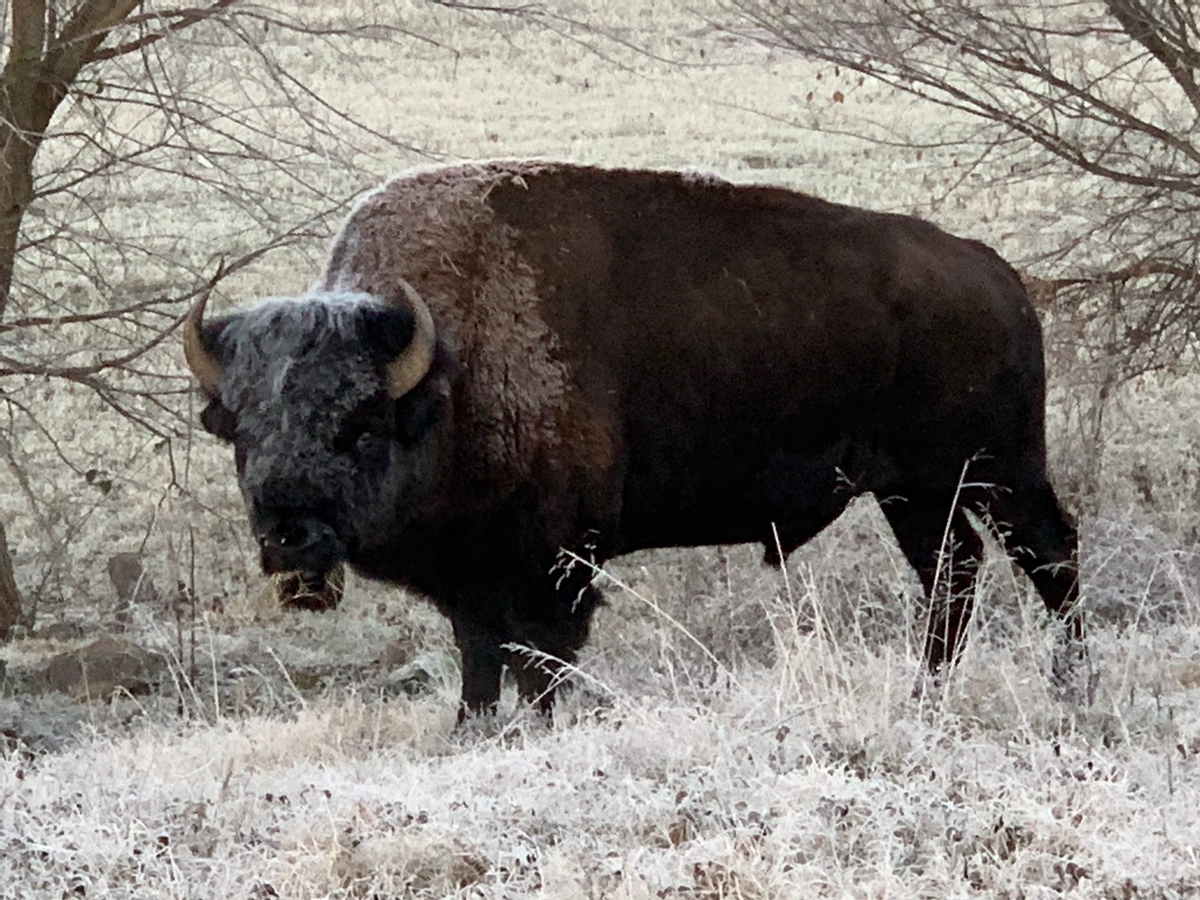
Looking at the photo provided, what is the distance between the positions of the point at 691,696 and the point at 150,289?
4607 millimetres

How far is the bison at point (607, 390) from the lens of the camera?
18.8 feet

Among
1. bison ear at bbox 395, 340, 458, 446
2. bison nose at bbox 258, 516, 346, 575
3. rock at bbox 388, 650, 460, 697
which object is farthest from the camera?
rock at bbox 388, 650, 460, 697

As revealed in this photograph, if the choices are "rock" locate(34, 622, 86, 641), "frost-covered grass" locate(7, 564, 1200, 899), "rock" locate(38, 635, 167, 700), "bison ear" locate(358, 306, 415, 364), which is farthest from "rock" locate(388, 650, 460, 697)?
"frost-covered grass" locate(7, 564, 1200, 899)

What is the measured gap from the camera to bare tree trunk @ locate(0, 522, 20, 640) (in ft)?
31.1

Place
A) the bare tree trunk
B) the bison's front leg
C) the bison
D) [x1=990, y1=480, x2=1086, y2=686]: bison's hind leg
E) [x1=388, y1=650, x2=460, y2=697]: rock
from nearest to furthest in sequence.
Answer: the bison < the bison's front leg < [x1=990, y1=480, x2=1086, y2=686]: bison's hind leg < [x1=388, y1=650, x2=460, y2=697]: rock < the bare tree trunk

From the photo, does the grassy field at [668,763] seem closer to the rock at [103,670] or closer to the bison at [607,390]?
the rock at [103,670]

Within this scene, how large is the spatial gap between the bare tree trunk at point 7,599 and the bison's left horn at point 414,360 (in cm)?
458

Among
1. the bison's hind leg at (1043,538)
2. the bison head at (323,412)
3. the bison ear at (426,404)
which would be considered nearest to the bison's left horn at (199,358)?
the bison head at (323,412)

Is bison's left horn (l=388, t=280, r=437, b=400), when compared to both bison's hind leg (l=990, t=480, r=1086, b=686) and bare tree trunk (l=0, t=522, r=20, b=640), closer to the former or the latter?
bison's hind leg (l=990, t=480, r=1086, b=686)

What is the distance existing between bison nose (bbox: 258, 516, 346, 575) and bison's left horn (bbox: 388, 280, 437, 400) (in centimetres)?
58

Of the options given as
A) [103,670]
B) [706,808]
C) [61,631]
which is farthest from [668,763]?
[61,631]

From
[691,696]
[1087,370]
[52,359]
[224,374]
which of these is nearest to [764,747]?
[691,696]

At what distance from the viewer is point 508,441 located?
20.4ft

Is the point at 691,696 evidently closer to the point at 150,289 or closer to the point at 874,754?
the point at 874,754
